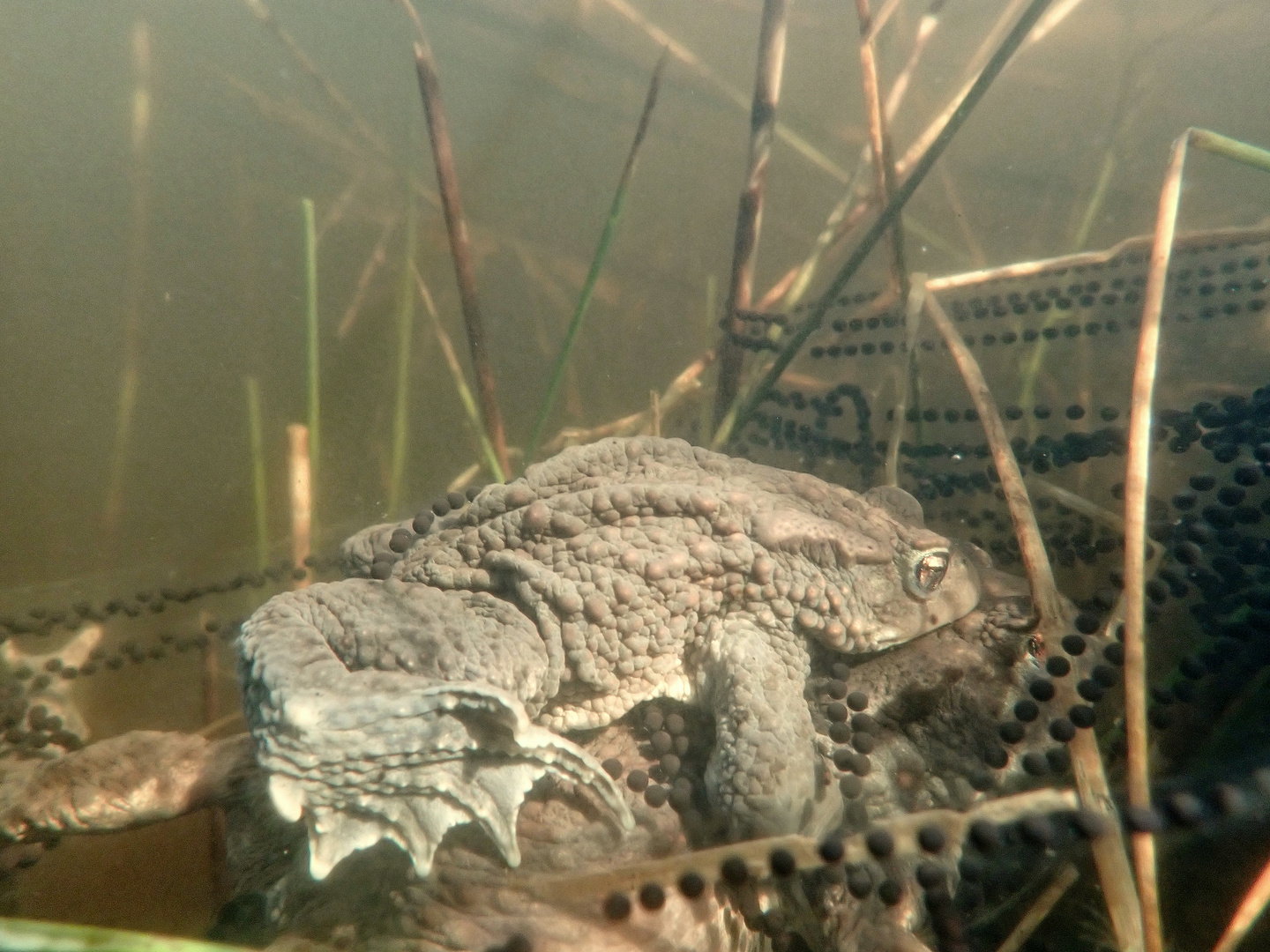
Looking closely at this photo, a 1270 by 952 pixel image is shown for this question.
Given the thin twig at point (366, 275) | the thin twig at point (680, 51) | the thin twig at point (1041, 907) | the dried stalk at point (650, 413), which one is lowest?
the thin twig at point (1041, 907)

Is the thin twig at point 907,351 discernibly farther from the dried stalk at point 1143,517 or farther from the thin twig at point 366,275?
the thin twig at point 366,275

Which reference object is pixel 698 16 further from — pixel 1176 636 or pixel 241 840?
pixel 241 840

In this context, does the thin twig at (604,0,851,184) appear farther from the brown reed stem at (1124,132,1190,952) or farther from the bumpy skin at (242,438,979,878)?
the bumpy skin at (242,438,979,878)

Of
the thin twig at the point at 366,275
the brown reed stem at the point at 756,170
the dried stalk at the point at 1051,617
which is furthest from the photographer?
the thin twig at the point at 366,275

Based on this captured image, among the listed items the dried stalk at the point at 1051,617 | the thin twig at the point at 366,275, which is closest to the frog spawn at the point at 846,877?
the dried stalk at the point at 1051,617

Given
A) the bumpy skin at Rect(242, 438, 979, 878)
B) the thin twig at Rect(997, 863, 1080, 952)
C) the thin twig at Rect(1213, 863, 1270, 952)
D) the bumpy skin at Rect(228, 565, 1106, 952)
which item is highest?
the bumpy skin at Rect(242, 438, 979, 878)

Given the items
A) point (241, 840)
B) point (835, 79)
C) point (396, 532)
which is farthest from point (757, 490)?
point (835, 79)

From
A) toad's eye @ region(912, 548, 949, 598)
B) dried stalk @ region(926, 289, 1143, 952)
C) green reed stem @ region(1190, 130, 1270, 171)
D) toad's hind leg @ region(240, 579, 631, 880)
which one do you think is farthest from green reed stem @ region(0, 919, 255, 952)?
green reed stem @ region(1190, 130, 1270, 171)
